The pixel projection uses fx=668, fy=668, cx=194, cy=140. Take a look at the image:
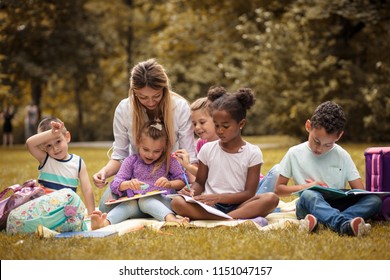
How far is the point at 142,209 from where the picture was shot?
19.6 feet

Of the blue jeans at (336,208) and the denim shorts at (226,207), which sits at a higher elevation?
the blue jeans at (336,208)

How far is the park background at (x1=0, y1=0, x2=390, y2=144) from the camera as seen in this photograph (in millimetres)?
19000

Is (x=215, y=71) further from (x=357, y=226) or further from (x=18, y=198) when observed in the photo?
(x=357, y=226)

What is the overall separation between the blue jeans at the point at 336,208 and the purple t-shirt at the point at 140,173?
3.94ft

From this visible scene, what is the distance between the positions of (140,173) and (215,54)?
73.9 ft

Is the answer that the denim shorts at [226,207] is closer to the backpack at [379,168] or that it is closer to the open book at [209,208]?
the open book at [209,208]

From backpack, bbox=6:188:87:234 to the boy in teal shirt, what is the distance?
1815 mm

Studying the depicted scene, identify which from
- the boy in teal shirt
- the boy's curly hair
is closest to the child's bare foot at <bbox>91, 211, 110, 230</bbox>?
the boy in teal shirt

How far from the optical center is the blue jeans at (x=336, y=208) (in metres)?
5.30

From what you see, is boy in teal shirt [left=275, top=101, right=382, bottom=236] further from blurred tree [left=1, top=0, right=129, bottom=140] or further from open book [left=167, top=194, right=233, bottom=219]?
blurred tree [left=1, top=0, right=129, bottom=140]

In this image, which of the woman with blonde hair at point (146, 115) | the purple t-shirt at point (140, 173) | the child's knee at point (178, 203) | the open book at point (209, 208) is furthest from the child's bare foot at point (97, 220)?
the open book at point (209, 208)

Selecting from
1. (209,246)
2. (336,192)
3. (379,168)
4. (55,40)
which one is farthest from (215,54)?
(209,246)

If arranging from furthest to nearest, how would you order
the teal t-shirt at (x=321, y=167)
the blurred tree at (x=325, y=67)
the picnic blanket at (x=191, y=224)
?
1. the blurred tree at (x=325, y=67)
2. the teal t-shirt at (x=321, y=167)
3. the picnic blanket at (x=191, y=224)
